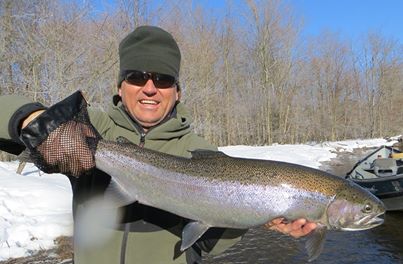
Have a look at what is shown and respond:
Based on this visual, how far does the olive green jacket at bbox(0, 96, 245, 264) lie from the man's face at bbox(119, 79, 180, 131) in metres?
0.05

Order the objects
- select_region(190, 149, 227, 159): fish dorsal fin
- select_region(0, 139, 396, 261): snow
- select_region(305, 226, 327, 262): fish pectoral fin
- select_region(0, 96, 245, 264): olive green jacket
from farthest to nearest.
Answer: select_region(0, 139, 396, 261): snow → select_region(305, 226, 327, 262): fish pectoral fin → select_region(190, 149, 227, 159): fish dorsal fin → select_region(0, 96, 245, 264): olive green jacket

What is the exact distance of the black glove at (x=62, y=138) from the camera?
204cm

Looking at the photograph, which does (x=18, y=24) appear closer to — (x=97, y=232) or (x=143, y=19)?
(x=143, y=19)

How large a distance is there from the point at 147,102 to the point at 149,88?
0.09m

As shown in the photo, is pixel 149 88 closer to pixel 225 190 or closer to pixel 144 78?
pixel 144 78

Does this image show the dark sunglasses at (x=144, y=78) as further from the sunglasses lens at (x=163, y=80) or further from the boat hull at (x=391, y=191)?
the boat hull at (x=391, y=191)

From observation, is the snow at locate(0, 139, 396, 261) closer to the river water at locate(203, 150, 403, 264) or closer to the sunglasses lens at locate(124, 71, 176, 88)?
the river water at locate(203, 150, 403, 264)

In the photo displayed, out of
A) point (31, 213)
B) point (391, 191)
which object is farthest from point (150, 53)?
point (391, 191)

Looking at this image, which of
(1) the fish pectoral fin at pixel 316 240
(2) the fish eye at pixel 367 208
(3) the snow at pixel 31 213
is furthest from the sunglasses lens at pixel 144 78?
(3) the snow at pixel 31 213

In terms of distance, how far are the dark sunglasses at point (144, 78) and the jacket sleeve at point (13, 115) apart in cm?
60

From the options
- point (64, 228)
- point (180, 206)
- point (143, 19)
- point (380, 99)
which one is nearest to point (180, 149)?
point (180, 206)

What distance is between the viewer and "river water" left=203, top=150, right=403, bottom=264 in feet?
26.8

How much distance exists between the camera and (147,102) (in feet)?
8.46

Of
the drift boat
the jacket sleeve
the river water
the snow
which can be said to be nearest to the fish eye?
the jacket sleeve
